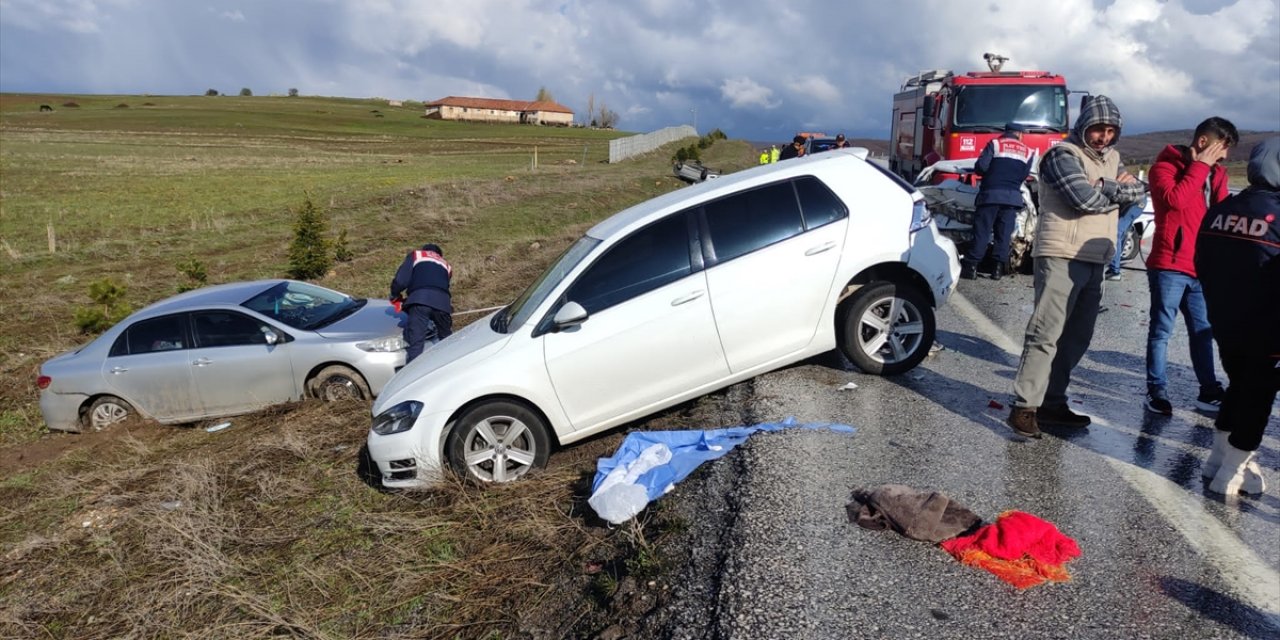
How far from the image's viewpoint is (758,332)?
238 inches

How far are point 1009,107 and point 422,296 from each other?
11.8 meters

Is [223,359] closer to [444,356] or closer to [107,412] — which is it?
[107,412]

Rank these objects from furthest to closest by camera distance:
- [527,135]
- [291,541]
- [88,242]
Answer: [527,135] → [88,242] → [291,541]

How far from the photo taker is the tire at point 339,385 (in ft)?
29.3

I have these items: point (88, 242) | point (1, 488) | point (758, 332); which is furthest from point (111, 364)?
point (88, 242)

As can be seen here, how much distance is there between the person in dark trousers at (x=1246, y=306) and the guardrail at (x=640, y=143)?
47.3 metres

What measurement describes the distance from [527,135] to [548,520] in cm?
9603

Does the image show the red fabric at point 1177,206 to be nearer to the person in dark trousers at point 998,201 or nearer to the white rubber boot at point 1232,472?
the white rubber boot at point 1232,472

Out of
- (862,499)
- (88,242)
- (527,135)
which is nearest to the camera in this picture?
(862,499)

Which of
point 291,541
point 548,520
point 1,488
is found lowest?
point 1,488

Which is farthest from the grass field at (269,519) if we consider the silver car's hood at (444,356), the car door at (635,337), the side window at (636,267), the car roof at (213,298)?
the car roof at (213,298)

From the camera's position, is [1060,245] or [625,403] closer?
[1060,245]

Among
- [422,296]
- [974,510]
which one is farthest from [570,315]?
[422,296]

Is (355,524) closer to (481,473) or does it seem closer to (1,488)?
(481,473)
